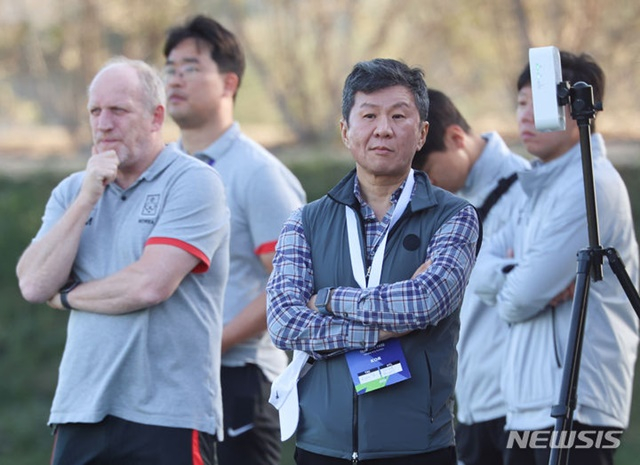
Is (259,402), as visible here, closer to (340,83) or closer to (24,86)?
A: (340,83)

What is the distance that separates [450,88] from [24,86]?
455cm

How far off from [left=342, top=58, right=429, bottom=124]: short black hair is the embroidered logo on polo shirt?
852mm

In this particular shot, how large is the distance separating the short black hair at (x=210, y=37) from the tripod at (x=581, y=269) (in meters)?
2.02

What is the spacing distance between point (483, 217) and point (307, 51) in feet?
23.5

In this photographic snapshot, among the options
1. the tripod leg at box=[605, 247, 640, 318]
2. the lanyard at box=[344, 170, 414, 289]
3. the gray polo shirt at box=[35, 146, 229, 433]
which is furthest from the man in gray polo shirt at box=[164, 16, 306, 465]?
the tripod leg at box=[605, 247, 640, 318]

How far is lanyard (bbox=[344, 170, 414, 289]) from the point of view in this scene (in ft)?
10.9

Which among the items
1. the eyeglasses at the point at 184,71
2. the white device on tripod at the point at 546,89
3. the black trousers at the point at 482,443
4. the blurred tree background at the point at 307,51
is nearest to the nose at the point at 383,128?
the white device on tripod at the point at 546,89

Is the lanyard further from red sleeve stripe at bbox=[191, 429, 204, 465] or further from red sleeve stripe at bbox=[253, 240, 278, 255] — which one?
red sleeve stripe at bbox=[253, 240, 278, 255]

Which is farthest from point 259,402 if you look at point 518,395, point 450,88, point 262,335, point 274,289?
point 450,88

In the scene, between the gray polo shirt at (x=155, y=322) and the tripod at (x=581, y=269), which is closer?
the tripod at (x=581, y=269)

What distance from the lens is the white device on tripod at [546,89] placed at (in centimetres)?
347

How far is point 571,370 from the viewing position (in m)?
3.45

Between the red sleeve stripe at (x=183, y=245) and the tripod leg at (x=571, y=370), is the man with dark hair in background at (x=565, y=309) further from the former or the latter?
the red sleeve stripe at (x=183, y=245)

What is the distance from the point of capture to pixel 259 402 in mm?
4727
